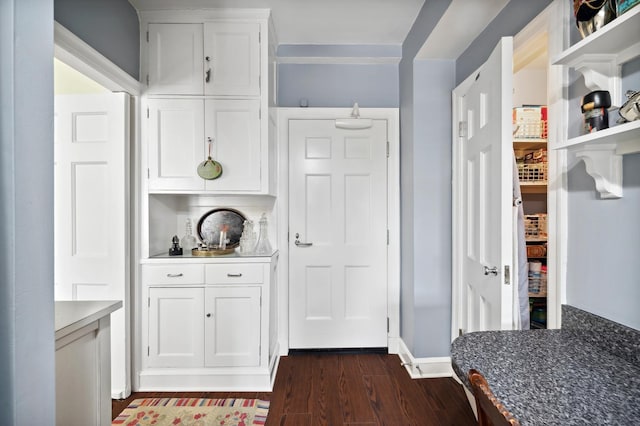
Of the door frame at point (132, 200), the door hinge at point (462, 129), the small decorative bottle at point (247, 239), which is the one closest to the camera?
the door frame at point (132, 200)

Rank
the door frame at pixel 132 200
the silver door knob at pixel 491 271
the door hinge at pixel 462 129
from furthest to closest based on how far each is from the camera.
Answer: the door hinge at pixel 462 129, the door frame at pixel 132 200, the silver door knob at pixel 491 271

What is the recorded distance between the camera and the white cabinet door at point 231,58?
2.37 m

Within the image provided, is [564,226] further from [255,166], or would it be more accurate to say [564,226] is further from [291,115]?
[291,115]

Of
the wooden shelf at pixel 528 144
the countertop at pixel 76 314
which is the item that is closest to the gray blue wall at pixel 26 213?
the countertop at pixel 76 314

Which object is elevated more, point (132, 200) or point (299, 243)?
point (132, 200)

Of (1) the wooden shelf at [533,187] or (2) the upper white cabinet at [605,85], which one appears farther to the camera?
(1) the wooden shelf at [533,187]

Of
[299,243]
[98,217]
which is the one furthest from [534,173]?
[98,217]

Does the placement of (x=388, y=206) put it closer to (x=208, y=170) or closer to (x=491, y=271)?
(x=491, y=271)

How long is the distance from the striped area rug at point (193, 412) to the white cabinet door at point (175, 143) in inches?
55.5

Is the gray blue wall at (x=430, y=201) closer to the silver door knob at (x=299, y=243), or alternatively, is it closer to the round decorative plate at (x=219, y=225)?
the silver door knob at (x=299, y=243)

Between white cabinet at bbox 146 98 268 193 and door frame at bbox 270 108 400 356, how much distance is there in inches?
19.6

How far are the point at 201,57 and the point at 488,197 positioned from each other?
2067 millimetres

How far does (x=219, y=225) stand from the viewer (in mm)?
2834

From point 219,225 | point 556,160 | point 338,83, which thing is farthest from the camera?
point 338,83
